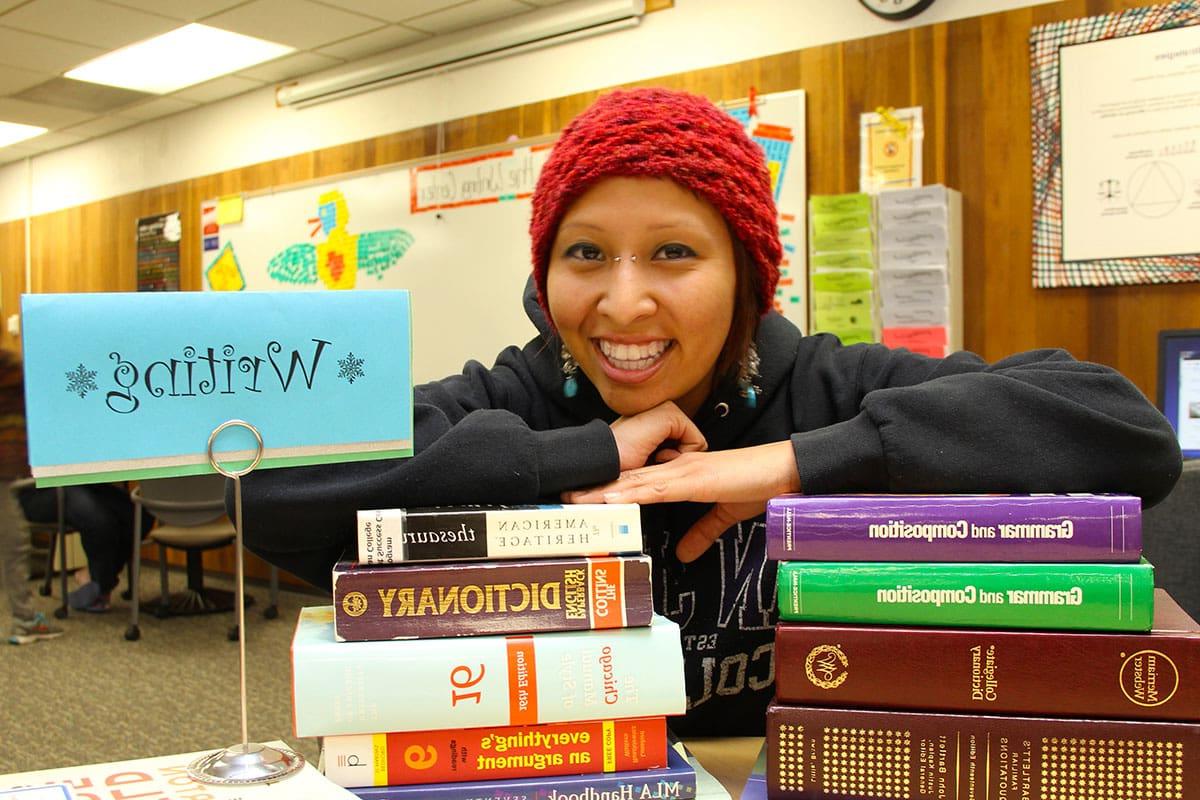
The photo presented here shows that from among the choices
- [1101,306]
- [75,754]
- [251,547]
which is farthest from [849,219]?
[75,754]

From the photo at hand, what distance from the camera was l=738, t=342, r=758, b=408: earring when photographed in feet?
3.82

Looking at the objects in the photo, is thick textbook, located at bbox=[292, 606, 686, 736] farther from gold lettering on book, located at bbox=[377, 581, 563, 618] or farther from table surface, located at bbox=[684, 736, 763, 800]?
table surface, located at bbox=[684, 736, 763, 800]

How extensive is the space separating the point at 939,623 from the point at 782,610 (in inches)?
4.4

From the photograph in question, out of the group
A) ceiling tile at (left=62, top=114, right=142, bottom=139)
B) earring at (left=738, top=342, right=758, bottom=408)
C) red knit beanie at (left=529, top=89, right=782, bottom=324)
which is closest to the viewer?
red knit beanie at (left=529, top=89, right=782, bottom=324)

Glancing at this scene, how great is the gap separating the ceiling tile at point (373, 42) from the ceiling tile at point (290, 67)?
109 millimetres

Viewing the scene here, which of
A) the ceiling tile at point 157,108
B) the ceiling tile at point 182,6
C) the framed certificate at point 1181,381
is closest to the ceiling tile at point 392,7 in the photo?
the ceiling tile at point 182,6

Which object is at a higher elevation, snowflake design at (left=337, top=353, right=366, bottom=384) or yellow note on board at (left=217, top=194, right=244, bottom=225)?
yellow note on board at (left=217, top=194, right=244, bottom=225)

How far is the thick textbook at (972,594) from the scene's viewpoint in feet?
2.25

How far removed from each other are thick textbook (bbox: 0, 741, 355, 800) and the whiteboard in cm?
321

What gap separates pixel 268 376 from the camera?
2.36 feet

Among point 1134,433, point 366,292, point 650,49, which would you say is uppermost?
point 650,49

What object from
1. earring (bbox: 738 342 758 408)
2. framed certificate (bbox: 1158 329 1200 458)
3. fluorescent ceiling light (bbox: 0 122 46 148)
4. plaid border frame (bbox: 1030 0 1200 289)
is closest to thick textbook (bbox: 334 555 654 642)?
earring (bbox: 738 342 758 408)

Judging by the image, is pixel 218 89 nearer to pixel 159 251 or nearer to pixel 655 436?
pixel 159 251

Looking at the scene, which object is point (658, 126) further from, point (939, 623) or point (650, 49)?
point (650, 49)
